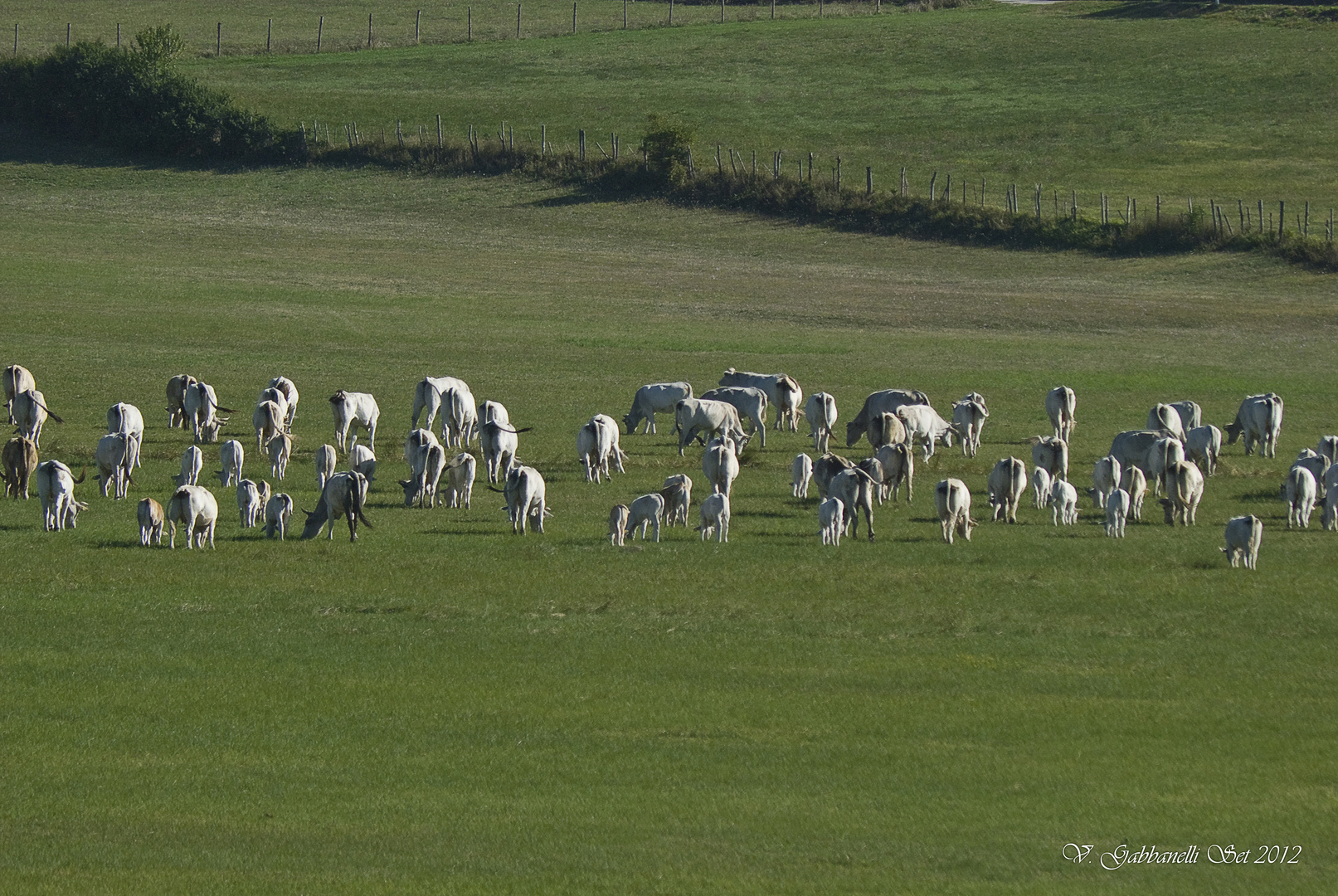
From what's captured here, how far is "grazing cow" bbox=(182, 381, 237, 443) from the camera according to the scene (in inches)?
1224

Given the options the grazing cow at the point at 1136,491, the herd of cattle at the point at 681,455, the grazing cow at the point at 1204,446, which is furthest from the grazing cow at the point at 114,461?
the grazing cow at the point at 1204,446

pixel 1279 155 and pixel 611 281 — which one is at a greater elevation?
pixel 1279 155

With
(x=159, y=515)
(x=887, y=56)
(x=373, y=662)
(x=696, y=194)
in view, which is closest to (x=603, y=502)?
(x=159, y=515)

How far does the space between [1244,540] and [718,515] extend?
7204mm

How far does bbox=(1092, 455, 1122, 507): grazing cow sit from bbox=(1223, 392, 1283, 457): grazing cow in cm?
742

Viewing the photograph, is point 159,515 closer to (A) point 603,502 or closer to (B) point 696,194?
(A) point 603,502

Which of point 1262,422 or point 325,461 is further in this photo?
point 1262,422

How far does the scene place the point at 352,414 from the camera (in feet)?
100

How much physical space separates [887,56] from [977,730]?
8620cm

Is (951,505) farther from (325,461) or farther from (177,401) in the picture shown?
(177,401)

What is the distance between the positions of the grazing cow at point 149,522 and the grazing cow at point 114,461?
3.62 metres

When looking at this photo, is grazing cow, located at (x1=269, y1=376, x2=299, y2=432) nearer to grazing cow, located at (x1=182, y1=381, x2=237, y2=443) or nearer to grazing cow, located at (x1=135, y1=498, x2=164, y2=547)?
grazing cow, located at (x1=182, y1=381, x2=237, y2=443)

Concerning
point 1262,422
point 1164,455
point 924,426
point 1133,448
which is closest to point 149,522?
point 924,426

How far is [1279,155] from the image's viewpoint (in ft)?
247
